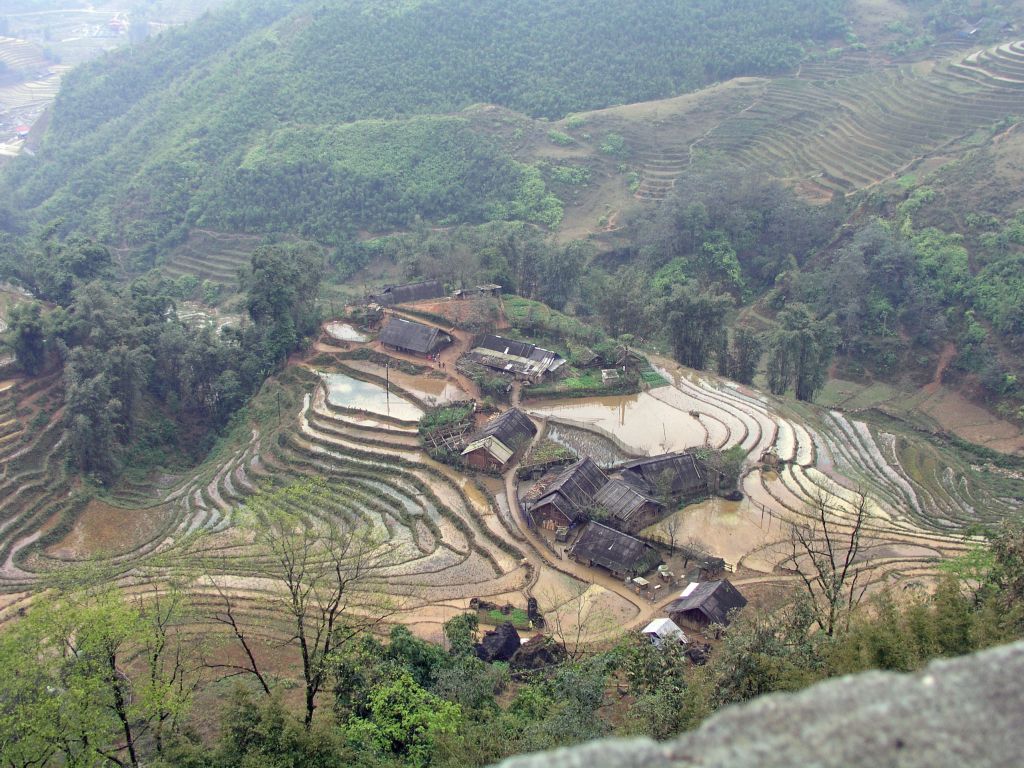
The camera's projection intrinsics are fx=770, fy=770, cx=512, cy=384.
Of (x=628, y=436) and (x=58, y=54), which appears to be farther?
(x=58, y=54)

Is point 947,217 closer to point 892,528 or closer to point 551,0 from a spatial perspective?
point 892,528

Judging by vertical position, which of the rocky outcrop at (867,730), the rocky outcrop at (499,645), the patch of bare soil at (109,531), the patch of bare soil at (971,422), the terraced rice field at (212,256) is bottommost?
the patch of bare soil at (971,422)

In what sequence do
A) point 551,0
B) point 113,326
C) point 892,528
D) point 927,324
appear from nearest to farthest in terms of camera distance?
point 892,528 < point 113,326 < point 927,324 < point 551,0

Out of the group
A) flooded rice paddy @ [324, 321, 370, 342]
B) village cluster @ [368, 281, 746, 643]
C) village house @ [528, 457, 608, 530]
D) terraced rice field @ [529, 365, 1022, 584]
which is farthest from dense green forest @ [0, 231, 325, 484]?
village house @ [528, 457, 608, 530]

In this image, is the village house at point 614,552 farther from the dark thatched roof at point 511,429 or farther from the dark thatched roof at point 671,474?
the dark thatched roof at point 511,429

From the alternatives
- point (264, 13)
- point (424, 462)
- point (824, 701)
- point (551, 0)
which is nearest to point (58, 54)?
point (264, 13)

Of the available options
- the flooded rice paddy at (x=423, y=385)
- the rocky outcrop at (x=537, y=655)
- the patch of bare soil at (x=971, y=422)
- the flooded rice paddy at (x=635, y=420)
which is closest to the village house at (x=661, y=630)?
the rocky outcrop at (x=537, y=655)

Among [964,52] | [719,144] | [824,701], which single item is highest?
[824,701]

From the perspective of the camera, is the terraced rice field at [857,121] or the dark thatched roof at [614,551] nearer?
the dark thatched roof at [614,551]
